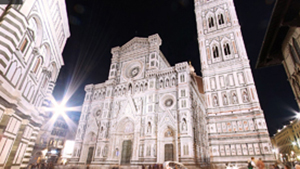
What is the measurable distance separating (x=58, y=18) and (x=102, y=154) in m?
20.6

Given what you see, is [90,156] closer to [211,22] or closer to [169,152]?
[169,152]

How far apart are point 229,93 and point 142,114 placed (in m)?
12.9

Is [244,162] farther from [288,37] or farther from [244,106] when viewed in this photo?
[288,37]

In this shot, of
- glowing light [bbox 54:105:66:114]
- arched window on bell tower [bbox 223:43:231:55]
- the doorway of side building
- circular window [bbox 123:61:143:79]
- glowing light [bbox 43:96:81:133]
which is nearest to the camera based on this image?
arched window on bell tower [bbox 223:43:231:55]

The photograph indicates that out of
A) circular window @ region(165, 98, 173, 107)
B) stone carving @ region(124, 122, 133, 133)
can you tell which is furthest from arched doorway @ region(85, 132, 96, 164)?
circular window @ region(165, 98, 173, 107)

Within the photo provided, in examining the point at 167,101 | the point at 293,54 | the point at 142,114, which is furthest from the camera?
the point at 142,114

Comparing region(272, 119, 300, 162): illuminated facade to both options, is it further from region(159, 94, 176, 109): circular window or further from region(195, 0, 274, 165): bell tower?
region(159, 94, 176, 109): circular window

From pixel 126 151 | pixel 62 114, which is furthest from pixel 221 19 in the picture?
pixel 62 114

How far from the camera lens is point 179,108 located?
77.3 ft

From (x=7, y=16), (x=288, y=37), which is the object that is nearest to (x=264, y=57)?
(x=288, y=37)

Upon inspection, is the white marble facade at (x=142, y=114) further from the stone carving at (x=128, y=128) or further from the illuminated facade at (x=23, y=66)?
the illuminated facade at (x=23, y=66)

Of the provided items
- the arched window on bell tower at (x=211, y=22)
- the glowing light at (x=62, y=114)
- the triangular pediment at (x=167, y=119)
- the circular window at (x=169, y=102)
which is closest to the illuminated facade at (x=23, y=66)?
the triangular pediment at (x=167, y=119)

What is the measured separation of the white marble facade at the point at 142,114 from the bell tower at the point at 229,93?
309 centimetres

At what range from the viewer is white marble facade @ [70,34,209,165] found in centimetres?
2262
